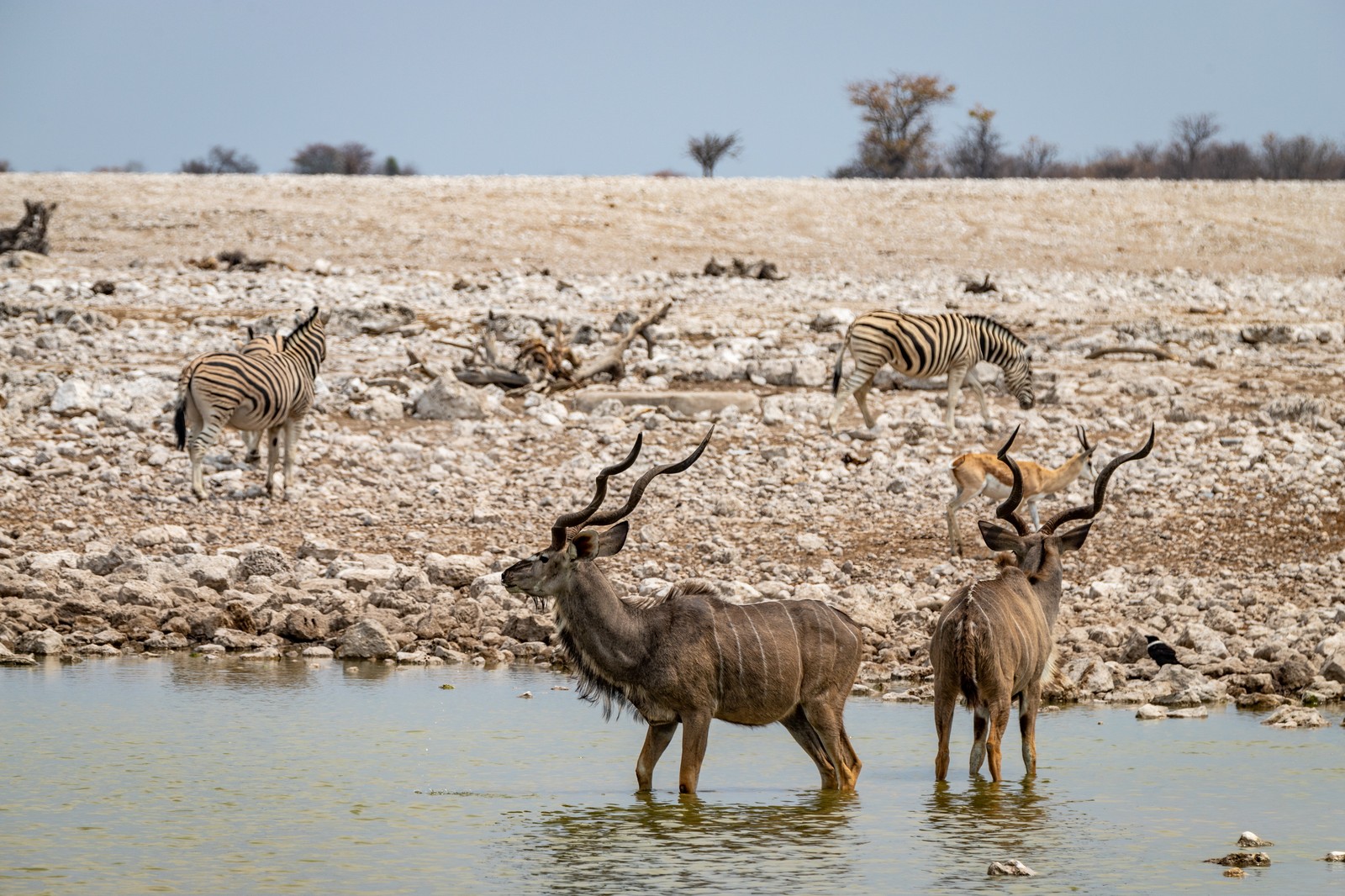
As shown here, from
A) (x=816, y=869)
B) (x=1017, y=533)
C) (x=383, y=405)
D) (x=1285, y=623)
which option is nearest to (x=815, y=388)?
(x=383, y=405)

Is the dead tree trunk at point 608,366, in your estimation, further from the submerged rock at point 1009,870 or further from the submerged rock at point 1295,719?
the submerged rock at point 1009,870

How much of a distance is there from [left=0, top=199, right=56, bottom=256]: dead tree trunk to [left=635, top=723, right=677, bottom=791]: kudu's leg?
2518cm

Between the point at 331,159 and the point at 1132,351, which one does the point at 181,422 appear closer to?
the point at 1132,351

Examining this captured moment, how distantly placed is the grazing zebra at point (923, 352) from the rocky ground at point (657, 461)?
37cm

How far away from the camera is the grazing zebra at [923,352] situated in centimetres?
1786

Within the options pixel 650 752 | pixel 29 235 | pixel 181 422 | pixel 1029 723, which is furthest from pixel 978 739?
pixel 29 235

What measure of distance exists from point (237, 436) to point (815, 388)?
256 inches

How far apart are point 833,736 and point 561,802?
1.26 m

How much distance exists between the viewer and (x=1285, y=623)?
1091cm

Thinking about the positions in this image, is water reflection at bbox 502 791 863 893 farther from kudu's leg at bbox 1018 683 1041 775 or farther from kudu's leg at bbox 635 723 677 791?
kudu's leg at bbox 1018 683 1041 775

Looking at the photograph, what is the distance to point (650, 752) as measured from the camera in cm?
746

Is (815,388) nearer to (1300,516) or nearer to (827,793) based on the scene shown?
(1300,516)

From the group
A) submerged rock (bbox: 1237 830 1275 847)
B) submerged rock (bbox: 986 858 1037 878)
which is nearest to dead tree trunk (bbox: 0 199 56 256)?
submerged rock (bbox: 986 858 1037 878)

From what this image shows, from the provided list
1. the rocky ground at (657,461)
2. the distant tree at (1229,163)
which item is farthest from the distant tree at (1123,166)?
the rocky ground at (657,461)
